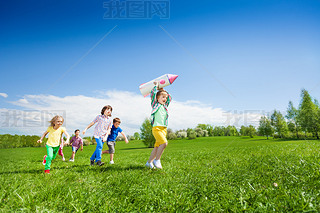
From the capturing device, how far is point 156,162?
5457mm

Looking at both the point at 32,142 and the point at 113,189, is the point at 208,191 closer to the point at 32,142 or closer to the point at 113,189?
the point at 113,189

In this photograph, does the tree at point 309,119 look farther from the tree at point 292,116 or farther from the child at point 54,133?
the child at point 54,133

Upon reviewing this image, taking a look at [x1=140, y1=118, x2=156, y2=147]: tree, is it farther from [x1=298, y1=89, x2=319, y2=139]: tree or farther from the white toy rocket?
the white toy rocket

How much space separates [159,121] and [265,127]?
67793 mm

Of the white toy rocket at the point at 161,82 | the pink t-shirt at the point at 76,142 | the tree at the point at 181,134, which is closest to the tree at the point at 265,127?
the tree at the point at 181,134

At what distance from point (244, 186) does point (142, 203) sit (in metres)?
1.86

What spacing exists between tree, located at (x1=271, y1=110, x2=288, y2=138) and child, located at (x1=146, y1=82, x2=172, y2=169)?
65564mm

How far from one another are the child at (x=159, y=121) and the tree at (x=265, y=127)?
6708cm

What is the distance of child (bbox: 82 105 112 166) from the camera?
684 cm

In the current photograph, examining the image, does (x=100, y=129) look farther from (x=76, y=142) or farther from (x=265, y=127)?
(x=265, y=127)

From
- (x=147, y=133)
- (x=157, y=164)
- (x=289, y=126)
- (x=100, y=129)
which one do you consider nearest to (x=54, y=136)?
(x=100, y=129)

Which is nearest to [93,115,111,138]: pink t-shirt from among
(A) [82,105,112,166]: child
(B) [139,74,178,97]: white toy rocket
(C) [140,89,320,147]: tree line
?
(A) [82,105,112,166]: child

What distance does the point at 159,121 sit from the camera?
5.46 metres

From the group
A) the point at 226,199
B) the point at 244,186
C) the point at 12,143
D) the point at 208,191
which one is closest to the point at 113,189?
the point at 208,191
